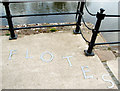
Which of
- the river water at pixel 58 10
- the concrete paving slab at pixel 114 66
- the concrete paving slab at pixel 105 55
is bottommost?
the concrete paving slab at pixel 114 66

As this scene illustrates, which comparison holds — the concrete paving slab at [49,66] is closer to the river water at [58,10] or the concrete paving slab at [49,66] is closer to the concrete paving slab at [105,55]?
the concrete paving slab at [105,55]

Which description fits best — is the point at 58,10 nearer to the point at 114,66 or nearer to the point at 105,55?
the point at 105,55

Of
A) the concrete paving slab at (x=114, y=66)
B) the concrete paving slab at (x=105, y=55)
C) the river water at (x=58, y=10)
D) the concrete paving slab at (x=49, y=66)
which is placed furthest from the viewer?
the river water at (x=58, y=10)

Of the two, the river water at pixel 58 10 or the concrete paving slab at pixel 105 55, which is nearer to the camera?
the concrete paving slab at pixel 105 55

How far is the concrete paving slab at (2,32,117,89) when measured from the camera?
6.57 feet

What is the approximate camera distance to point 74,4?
21.1 feet

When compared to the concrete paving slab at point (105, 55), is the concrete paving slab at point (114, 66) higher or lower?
lower

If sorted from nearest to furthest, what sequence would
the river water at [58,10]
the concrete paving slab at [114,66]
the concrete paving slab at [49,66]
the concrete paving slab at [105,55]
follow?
Answer: the concrete paving slab at [49,66] < the concrete paving slab at [114,66] < the concrete paving slab at [105,55] < the river water at [58,10]

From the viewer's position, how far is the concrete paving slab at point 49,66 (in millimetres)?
2002

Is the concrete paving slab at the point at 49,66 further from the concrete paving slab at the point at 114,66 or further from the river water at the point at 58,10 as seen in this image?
the river water at the point at 58,10

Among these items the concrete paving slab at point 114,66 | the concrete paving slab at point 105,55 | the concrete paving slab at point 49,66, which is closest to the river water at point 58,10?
the concrete paving slab at point 105,55

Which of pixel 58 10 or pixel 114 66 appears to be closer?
pixel 114 66

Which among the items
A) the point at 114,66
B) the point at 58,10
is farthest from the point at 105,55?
the point at 58,10

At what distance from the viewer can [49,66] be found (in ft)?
7.45
